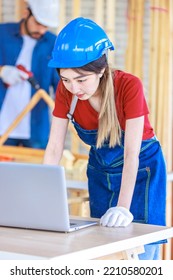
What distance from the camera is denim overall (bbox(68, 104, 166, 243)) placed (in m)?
3.23

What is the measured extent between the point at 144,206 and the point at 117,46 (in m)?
3.86

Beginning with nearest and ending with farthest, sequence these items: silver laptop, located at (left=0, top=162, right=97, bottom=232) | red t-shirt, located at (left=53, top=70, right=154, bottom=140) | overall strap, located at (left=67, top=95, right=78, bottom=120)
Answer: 1. silver laptop, located at (left=0, top=162, right=97, bottom=232)
2. red t-shirt, located at (left=53, top=70, right=154, bottom=140)
3. overall strap, located at (left=67, top=95, right=78, bottom=120)

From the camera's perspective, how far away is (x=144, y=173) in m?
3.25

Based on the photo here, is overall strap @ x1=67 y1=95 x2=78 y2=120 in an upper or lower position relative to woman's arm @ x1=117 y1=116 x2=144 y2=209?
upper

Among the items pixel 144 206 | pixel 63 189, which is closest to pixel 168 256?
pixel 144 206

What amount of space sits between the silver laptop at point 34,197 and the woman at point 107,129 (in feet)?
0.76

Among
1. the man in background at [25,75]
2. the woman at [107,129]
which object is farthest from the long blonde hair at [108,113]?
the man in background at [25,75]

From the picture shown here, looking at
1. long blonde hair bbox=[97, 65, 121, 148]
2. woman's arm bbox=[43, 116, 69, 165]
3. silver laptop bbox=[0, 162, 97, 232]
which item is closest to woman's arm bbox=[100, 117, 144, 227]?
long blonde hair bbox=[97, 65, 121, 148]

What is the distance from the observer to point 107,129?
315 cm

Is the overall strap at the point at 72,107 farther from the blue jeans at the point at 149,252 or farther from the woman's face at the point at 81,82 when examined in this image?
the blue jeans at the point at 149,252

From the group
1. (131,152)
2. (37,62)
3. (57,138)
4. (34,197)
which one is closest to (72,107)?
(57,138)

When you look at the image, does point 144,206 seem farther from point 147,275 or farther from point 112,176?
point 147,275

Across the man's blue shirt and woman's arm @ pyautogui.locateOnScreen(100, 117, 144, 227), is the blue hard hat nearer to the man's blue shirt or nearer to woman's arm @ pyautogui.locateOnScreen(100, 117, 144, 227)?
woman's arm @ pyautogui.locateOnScreen(100, 117, 144, 227)

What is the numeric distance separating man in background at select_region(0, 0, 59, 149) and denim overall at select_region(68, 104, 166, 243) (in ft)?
9.44
